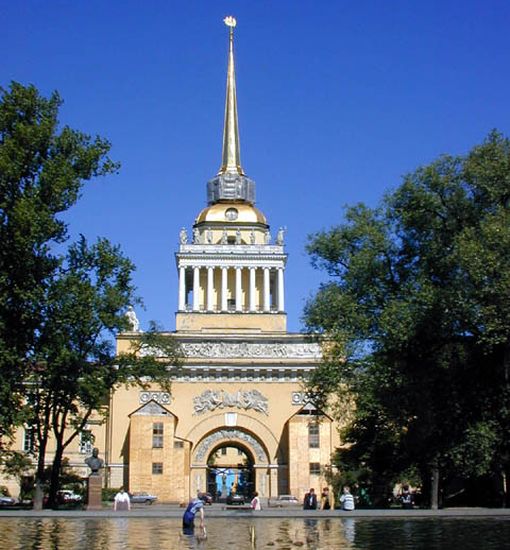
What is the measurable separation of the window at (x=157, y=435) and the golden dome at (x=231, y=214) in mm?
24551

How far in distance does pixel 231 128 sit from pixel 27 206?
5100 cm

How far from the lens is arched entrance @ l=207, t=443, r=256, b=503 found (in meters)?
55.5

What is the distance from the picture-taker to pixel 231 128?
79562 mm

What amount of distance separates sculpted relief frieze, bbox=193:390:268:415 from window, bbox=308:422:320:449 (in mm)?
4093

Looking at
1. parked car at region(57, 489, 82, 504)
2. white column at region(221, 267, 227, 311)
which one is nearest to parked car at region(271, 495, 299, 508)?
parked car at region(57, 489, 82, 504)

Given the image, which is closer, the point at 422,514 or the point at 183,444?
the point at 422,514

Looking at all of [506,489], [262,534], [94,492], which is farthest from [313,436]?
[262,534]

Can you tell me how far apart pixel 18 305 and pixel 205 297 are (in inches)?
1595

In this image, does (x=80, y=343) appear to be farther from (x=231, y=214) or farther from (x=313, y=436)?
(x=231, y=214)

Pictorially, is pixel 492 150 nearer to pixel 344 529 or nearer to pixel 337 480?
pixel 344 529

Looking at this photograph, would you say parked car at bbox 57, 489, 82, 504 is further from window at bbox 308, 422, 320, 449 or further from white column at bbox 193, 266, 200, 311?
white column at bbox 193, 266, 200, 311

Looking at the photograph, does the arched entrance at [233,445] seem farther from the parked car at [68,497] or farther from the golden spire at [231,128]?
the golden spire at [231,128]

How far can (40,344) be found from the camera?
102ft

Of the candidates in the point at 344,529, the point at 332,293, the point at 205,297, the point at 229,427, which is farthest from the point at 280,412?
the point at 344,529
